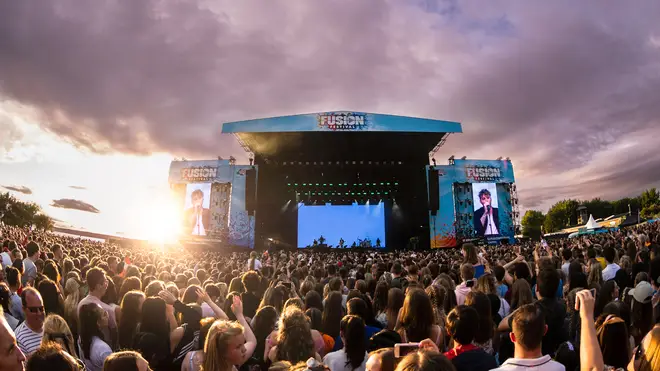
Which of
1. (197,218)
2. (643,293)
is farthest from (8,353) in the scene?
(197,218)

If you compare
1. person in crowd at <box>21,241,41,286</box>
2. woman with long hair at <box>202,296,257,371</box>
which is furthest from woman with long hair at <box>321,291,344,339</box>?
person in crowd at <box>21,241,41,286</box>

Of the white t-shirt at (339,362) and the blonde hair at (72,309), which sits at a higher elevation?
the blonde hair at (72,309)

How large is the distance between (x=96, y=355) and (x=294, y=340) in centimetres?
176

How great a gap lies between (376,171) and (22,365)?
30838 millimetres

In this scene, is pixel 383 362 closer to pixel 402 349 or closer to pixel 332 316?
pixel 402 349

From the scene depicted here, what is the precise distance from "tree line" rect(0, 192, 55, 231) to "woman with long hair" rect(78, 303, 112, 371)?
5716 centimetres

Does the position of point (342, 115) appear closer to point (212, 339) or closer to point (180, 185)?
point (180, 185)

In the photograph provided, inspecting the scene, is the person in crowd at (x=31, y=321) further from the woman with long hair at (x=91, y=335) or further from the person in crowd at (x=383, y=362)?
the person in crowd at (x=383, y=362)

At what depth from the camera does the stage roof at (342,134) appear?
1137 inches

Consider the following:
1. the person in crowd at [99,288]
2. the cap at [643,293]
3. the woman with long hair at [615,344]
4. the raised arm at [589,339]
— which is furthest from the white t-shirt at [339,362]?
the cap at [643,293]

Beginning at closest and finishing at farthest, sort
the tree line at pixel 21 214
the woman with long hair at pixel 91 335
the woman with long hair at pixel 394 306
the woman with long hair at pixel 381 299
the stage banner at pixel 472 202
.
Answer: the woman with long hair at pixel 91 335
the woman with long hair at pixel 394 306
the woman with long hair at pixel 381 299
the stage banner at pixel 472 202
the tree line at pixel 21 214

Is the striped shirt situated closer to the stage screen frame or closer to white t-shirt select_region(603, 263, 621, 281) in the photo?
white t-shirt select_region(603, 263, 621, 281)

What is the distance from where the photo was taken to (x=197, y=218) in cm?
3431

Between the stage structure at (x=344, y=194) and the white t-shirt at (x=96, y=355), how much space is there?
86.7ft
